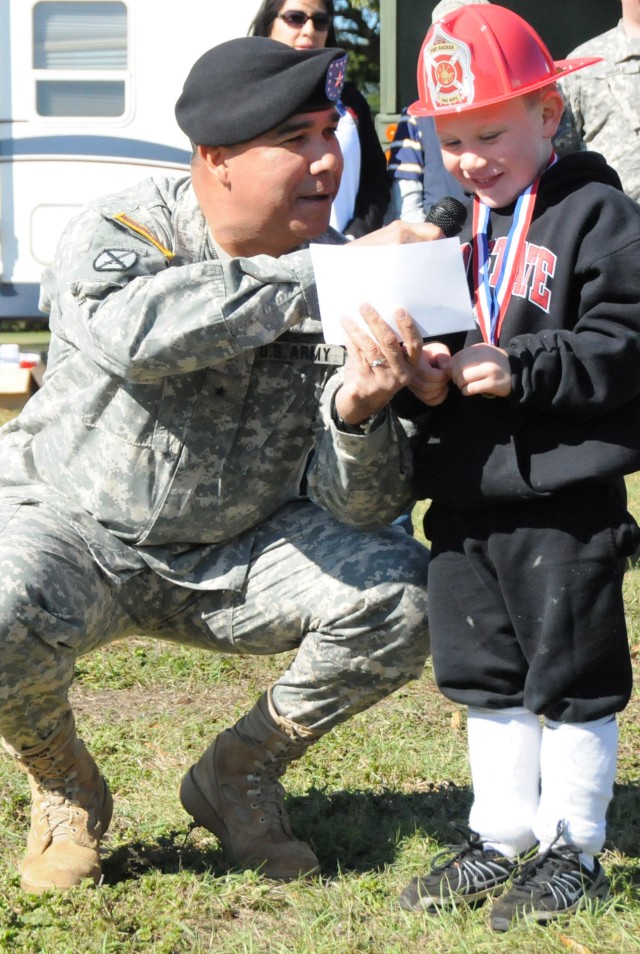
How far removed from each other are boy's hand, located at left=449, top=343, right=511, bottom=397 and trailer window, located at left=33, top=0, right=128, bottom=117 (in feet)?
30.0

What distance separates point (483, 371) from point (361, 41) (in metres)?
19.7

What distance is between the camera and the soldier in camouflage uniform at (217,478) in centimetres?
260

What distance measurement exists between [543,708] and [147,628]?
100 cm

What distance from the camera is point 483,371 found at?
2328mm

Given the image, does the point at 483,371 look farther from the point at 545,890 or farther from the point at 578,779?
the point at 545,890

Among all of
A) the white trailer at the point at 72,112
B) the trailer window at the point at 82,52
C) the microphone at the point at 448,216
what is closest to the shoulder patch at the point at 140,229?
the microphone at the point at 448,216

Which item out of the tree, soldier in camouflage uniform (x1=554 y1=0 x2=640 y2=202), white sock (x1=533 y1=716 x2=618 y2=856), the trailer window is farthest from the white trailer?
the tree

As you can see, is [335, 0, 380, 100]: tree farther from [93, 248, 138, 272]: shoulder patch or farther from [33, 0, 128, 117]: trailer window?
[93, 248, 138, 272]: shoulder patch

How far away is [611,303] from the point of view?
7.81ft

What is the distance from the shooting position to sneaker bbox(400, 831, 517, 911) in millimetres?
2602

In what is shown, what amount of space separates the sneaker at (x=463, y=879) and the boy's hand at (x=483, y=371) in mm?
946

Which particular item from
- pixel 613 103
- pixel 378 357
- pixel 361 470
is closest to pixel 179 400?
pixel 361 470

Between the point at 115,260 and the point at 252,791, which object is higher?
the point at 115,260

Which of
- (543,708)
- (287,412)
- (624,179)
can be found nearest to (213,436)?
(287,412)
